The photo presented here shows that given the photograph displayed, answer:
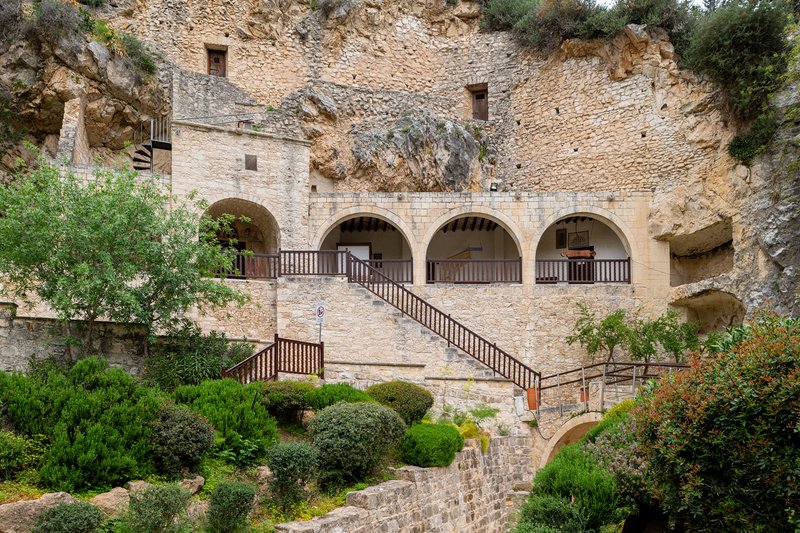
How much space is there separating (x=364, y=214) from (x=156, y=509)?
1403 centimetres

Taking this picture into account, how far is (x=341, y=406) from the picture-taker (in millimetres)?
11742

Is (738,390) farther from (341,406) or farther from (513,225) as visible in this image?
(513,225)

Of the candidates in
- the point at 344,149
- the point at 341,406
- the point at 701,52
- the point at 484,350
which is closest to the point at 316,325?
the point at 484,350

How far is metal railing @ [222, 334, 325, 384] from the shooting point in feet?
45.9

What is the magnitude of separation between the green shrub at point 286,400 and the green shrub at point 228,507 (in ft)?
11.2

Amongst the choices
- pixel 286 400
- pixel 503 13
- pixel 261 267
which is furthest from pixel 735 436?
pixel 503 13

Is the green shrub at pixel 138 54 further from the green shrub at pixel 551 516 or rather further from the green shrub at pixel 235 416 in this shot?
the green shrub at pixel 551 516

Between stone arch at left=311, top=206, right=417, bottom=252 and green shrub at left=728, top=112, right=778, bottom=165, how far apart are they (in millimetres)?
8729

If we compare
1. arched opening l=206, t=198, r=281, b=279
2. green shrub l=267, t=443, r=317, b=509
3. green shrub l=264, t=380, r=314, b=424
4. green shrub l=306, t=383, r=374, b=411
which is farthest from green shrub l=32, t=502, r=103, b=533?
arched opening l=206, t=198, r=281, b=279

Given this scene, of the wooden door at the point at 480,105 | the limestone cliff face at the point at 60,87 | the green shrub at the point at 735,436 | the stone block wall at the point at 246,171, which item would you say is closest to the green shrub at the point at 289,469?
the green shrub at the point at 735,436

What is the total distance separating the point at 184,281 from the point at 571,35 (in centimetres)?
1673

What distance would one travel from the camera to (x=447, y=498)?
502 inches

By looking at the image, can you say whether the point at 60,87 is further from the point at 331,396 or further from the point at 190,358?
the point at 331,396

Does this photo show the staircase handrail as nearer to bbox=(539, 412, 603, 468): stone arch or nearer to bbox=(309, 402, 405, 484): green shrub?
bbox=(539, 412, 603, 468): stone arch
